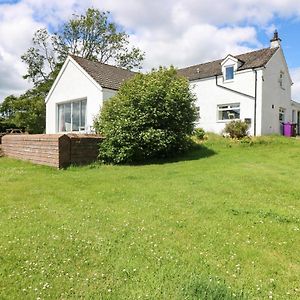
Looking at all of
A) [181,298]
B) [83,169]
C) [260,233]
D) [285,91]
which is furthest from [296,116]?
[181,298]

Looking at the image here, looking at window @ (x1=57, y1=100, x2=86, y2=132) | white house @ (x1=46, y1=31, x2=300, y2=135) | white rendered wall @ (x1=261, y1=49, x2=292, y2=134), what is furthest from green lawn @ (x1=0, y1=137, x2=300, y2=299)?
white rendered wall @ (x1=261, y1=49, x2=292, y2=134)

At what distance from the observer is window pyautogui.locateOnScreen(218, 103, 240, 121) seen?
2538 centimetres

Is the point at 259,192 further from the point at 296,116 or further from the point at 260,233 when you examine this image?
the point at 296,116

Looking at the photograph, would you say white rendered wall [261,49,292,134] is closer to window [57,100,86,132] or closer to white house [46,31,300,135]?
white house [46,31,300,135]

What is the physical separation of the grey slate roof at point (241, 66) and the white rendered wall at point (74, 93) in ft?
31.1

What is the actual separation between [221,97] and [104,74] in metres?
9.29

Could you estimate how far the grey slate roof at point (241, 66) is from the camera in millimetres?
24692

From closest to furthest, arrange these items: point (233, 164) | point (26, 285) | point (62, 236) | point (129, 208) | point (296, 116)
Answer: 1. point (26, 285)
2. point (62, 236)
3. point (129, 208)
4. point (233, 164)
5. point (296, 116)

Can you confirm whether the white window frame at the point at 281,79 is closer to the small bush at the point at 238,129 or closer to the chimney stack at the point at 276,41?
the chimney stack at the point at 276,41

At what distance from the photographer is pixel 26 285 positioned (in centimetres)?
412

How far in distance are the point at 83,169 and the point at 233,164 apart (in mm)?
6729

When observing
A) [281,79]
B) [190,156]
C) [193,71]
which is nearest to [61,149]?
[190,156]

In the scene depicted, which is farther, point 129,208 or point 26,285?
point 129,208

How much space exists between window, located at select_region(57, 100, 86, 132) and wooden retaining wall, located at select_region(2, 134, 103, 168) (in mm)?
6179
